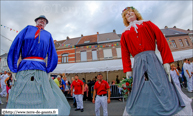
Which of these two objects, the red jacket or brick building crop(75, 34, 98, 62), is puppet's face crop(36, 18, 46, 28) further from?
brick building crop(75, 34, 98, 62)

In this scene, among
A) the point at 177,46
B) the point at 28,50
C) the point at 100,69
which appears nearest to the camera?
the point at 28,50

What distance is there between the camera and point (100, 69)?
10414 mm

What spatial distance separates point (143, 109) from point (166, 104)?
278 millimetres

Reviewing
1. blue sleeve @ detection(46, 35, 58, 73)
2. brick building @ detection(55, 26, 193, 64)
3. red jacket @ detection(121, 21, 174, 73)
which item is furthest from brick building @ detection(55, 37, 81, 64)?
red jacket @ detection(121, 21, 174, 73)

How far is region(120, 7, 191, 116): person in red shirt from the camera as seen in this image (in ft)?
4.52

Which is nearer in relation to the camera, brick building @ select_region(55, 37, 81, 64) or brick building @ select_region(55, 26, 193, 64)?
A: brick building @ select_region(55, 26, 193, 64)

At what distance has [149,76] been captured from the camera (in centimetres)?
153

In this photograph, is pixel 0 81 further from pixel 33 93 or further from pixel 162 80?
pixel 162 80

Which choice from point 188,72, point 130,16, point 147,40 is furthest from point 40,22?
point 188,72

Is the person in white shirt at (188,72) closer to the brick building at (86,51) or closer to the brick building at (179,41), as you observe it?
the brick building at (86,51)

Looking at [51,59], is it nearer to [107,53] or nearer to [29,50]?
[29,50]

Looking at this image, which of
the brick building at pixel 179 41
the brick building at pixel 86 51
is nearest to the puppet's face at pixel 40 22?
the brick building at pixel 86 51

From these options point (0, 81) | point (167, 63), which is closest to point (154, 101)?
A: point (167, 63)

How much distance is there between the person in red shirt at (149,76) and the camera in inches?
54.2
